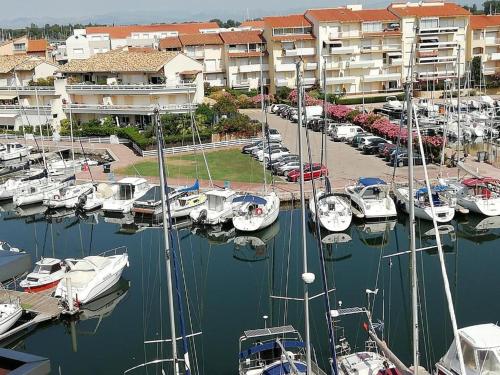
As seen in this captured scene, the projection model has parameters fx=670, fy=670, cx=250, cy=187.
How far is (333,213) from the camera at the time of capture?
127ft

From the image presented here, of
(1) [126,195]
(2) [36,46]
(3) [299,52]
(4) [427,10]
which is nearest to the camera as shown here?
(1) [126,195]

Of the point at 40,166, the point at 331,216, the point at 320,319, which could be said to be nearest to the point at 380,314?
the point at 320,319

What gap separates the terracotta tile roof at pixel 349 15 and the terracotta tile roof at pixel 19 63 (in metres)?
34.5

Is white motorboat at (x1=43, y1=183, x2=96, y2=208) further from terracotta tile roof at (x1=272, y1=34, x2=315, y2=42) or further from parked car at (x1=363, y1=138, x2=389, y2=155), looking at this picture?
terracotta tile roof at (x1=272, y1=34, x2=315, y2=42)

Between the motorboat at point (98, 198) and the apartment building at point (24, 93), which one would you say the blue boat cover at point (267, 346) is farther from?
the apartment building at point (24, 93)

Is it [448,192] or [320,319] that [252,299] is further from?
[448,192]

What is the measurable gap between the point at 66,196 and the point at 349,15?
52.1m

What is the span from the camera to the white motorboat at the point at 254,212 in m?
39.2

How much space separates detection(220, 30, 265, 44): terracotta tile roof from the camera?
3460 inches

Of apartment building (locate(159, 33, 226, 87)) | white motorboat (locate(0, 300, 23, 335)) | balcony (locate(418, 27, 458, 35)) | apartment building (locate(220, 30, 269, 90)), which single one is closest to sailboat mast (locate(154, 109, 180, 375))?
white motorboat (locate(0, 300, 23, 335))

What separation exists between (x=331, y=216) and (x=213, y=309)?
12034 millimetres

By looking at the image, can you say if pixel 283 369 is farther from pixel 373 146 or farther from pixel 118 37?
pixel 118 37

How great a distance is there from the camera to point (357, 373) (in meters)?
20.9

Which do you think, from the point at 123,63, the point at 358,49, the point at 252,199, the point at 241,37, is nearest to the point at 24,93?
the point at 123,63
